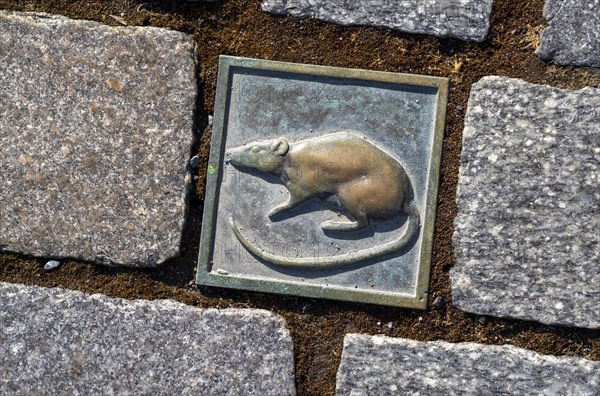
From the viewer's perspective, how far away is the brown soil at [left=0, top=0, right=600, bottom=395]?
5.83 ft

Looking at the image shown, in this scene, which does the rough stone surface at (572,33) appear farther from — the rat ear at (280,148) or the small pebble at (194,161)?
the small pebble at (194,161)

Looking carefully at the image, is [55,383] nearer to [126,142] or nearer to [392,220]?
[126,142]

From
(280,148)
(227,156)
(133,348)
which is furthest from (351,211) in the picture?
(133,348)

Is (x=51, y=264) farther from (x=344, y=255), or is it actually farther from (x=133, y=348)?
(x=344, y=255)

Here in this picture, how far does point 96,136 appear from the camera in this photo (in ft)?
5.94

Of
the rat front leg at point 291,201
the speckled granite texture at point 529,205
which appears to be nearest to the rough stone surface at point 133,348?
the rat front leg at point 291,201

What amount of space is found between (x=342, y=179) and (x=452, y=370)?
609mm

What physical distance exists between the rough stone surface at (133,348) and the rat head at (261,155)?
1.35ft

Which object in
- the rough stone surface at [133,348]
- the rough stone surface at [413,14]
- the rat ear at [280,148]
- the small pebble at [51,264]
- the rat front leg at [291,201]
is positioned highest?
the rough stone surface at [413,14]

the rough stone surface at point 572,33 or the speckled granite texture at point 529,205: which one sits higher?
the rough stone surface at point 572,33

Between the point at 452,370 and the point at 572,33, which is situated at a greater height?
the point at 572,33

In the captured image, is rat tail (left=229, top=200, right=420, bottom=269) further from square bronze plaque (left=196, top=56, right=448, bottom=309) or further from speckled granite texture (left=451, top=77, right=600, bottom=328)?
speckled granite texture (left=451, top=77, right=600, bottom=328)

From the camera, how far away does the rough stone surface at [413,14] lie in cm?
177

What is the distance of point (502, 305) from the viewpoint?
69.1 inches
